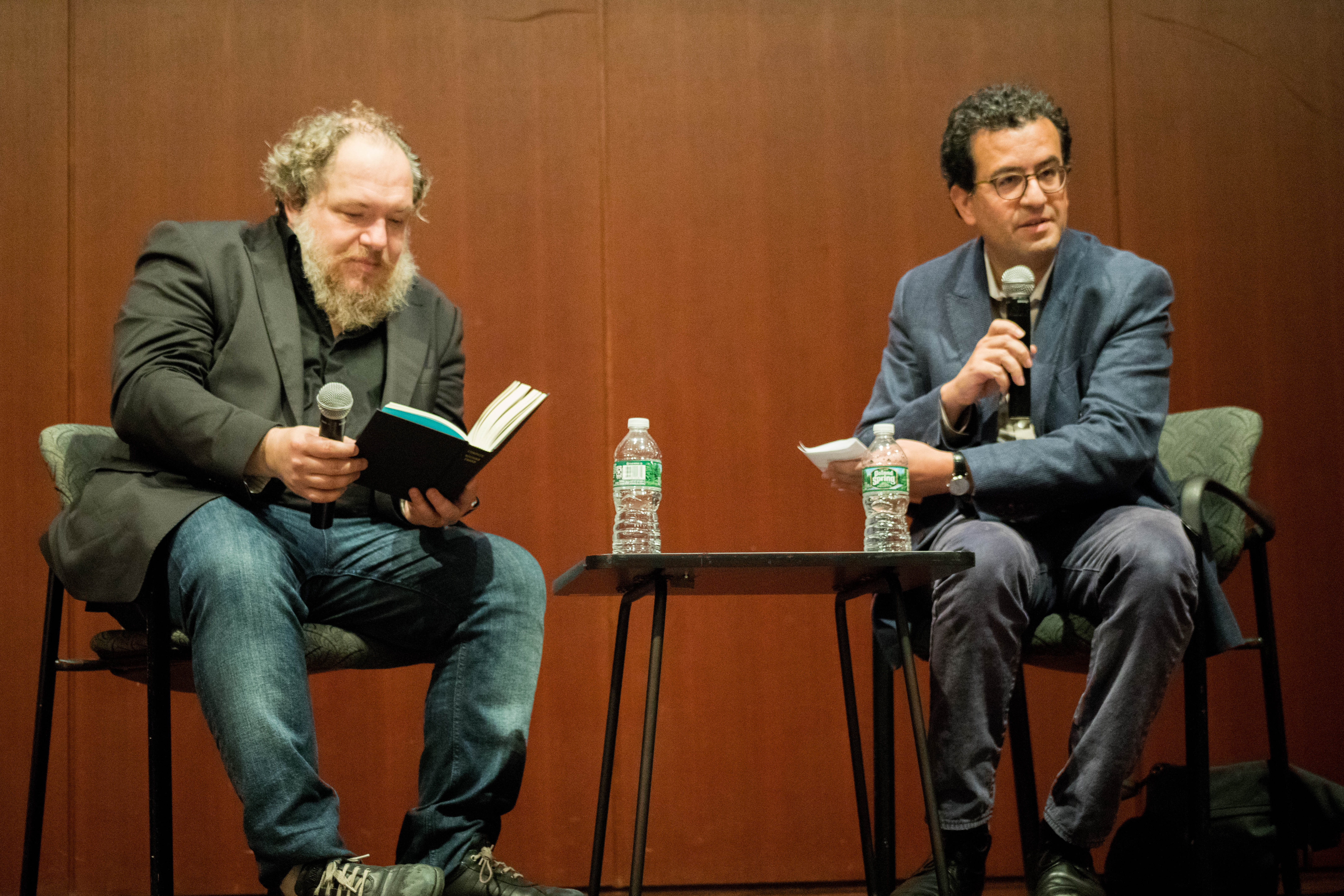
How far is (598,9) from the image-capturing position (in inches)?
128

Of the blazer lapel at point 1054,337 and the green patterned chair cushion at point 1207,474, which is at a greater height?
the blazer lapel at point 1054,337

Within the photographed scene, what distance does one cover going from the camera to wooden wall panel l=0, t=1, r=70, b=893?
295 cm

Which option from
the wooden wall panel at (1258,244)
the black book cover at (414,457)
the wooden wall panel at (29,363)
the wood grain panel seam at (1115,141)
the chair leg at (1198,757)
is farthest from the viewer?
the wood grain panel seam at (1115,141)

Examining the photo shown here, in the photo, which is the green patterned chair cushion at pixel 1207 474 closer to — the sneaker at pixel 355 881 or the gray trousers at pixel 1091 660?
the gray trousers at pixel 1091 660

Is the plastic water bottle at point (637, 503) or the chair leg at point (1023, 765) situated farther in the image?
the chair leg at point (1023, 765)

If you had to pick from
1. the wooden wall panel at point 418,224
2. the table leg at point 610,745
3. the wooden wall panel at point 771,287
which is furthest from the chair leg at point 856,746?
the wooden wall panel at point 418,224

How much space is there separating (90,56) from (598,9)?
1.32 meters

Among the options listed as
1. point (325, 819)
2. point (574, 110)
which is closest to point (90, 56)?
point (574, 110)

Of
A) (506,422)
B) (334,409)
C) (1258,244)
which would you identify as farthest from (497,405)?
(1258,244)

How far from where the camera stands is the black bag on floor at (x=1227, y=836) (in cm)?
229

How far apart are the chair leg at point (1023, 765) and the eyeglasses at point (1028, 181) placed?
90 centimetres

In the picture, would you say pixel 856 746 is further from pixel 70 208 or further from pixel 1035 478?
pixel 70 208

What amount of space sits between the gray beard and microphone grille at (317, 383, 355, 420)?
1.70 ft

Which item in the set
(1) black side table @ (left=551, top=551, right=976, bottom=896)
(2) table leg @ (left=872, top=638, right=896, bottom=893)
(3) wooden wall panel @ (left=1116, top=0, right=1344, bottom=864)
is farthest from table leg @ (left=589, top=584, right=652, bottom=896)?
(3) wooden wall panel @ (left=1116, top=0, right=1344, bottom=864)
